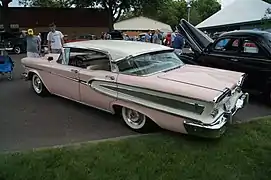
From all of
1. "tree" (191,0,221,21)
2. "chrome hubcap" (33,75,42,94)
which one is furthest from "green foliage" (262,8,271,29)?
"tree" (191,0,221,21)

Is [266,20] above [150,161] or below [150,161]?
above

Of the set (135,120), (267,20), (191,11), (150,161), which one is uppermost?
(191,11)

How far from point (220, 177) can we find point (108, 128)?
218cm

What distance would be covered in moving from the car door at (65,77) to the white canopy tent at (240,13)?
22903mm

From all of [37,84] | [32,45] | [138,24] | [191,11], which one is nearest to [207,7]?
[191,11]

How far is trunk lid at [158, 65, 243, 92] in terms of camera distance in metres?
4.74

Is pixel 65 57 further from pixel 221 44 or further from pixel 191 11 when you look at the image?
pixel 191 11

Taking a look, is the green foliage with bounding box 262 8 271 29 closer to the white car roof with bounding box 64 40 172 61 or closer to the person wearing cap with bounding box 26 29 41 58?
the person wearing cap with bounding box 26 29 41 58

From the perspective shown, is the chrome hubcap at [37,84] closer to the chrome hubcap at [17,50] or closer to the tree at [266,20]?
the chrome hubcap at [17,50]

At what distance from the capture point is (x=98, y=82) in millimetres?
5637

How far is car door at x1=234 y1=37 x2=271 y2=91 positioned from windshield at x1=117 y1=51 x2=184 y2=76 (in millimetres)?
1986

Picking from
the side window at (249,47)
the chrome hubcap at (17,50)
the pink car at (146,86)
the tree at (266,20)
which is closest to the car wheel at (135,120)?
the pink car at (146,86)

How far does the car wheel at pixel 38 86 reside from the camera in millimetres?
7438

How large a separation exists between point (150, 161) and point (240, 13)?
27.8 metres
